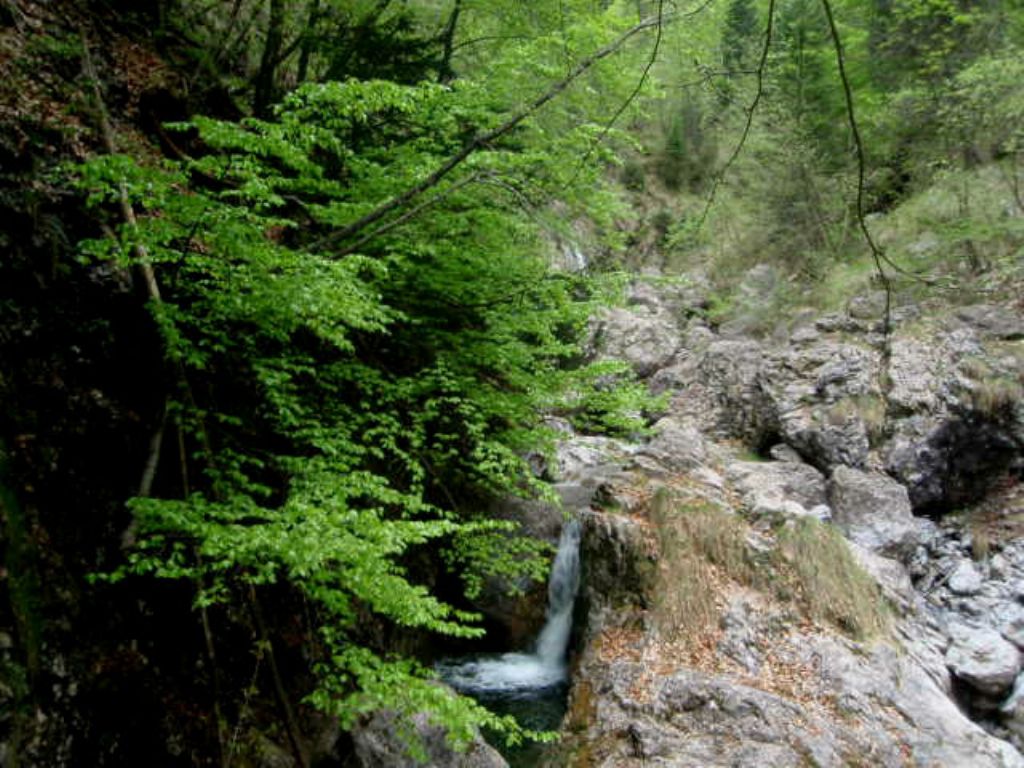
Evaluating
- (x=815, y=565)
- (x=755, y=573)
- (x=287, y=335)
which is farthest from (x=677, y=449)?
(x=287, y=335)

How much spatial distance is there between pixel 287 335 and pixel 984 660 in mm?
8718

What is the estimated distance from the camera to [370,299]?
4668mm

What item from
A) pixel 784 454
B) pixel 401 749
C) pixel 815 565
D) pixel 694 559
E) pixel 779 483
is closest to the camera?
pixel 401 749

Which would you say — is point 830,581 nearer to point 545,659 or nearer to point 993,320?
point 545,659

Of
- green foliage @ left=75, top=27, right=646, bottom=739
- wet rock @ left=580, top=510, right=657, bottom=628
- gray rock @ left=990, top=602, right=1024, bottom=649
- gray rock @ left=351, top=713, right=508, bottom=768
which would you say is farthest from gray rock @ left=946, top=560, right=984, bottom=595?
gray rock @ left=351, top=713, right=508, bottom=768

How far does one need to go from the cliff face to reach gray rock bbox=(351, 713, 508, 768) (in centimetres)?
130

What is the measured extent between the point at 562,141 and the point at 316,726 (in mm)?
5381

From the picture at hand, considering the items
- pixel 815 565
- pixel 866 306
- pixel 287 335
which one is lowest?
pixel 815 565

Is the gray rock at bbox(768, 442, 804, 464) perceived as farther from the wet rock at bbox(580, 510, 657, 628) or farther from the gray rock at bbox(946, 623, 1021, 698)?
the wet rock at bbox(580, 510, 657, 628)

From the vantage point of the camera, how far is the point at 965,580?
29.5 ft

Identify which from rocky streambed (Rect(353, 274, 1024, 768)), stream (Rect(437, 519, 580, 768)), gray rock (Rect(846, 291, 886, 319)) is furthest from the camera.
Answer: gray rock (Rect(846, 291, 886, 319))

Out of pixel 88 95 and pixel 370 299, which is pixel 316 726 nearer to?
pixel 370 299

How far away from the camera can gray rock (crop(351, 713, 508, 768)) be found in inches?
196

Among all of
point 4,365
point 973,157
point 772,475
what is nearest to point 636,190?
point 973,157
